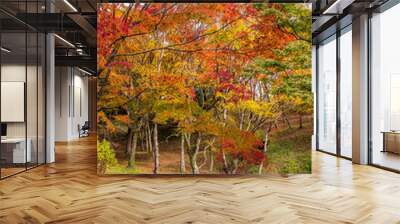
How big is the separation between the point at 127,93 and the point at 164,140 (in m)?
1.03

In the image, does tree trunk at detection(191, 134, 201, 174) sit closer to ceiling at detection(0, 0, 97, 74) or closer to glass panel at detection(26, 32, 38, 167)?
glass panel at detection(26, 32, 38, 167)

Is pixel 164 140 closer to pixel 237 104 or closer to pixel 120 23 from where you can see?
pixel 237 104

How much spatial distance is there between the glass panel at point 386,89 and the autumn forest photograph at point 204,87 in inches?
73.4

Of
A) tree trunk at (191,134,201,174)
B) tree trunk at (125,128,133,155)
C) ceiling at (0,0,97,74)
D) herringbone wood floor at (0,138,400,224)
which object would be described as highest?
ceiling at (0,0,97,74)

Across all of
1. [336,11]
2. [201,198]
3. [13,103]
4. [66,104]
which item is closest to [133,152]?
[201,198]

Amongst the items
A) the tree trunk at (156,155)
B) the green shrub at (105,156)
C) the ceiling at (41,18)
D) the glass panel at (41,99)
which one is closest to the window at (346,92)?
the tree trunk at (156,155)

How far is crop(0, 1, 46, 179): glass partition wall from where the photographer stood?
640cm

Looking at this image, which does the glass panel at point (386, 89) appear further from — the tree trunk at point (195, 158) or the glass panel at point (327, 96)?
the tree trunk at point (195, 158)

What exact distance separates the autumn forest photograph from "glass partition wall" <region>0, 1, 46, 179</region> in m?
1.49

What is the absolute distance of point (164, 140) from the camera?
661 cm

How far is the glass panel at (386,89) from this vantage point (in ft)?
23.5

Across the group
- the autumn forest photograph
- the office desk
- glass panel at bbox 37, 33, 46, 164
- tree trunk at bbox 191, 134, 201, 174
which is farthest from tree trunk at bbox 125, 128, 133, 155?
glass panel at bbox 37, 33, 46, 164

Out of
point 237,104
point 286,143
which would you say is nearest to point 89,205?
point 237,104

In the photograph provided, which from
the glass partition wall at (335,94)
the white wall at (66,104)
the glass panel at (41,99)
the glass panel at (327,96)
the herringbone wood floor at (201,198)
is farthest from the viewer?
the white wall at (66,104)
